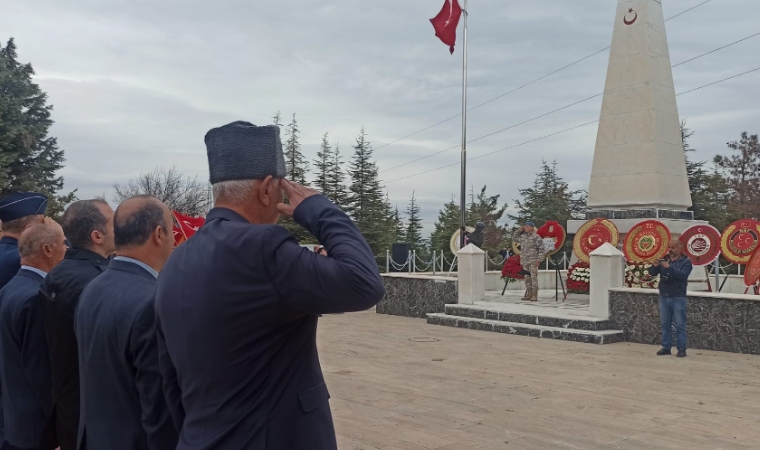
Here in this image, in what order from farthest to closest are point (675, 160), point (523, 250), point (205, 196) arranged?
point (205, 196)
point (675, 160)
point (523, 250)

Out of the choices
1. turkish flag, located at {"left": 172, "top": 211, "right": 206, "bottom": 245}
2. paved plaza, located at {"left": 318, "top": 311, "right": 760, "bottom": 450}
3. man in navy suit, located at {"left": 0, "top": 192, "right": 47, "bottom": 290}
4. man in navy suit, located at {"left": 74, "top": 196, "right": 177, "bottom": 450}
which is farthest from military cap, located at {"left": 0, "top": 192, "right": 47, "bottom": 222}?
paved plaza, located at {"left": 318, "top": 311, "right": 760, "bottom": 450}

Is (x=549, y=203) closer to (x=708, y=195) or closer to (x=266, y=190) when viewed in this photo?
(x=708, y=195)

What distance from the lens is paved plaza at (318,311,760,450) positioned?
5.50 metres

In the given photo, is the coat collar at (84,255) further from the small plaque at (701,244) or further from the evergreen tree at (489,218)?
the evergreen tree at (489,218)

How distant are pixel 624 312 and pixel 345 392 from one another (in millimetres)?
6026

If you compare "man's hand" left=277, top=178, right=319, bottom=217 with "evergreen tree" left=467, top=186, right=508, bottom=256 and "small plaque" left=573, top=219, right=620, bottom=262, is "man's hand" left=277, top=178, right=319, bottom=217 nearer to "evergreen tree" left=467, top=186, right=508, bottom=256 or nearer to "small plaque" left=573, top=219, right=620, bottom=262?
"small plaque" left=573, top=219, right=620, bottom=262

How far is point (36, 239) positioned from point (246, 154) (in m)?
2.21

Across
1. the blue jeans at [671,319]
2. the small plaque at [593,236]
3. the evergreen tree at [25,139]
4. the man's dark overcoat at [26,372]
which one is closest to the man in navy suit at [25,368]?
the man's dark overcoat at [26,372]

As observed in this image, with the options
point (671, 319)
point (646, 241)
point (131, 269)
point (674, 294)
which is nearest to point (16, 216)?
point (131, 269)

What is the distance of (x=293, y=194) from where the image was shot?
76.5 inches

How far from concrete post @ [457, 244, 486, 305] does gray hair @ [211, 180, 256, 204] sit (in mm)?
12510

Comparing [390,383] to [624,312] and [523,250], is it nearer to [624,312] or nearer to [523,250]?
[624,312]

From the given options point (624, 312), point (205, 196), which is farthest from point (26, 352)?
point (205, 196)

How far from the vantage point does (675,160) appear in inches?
635
